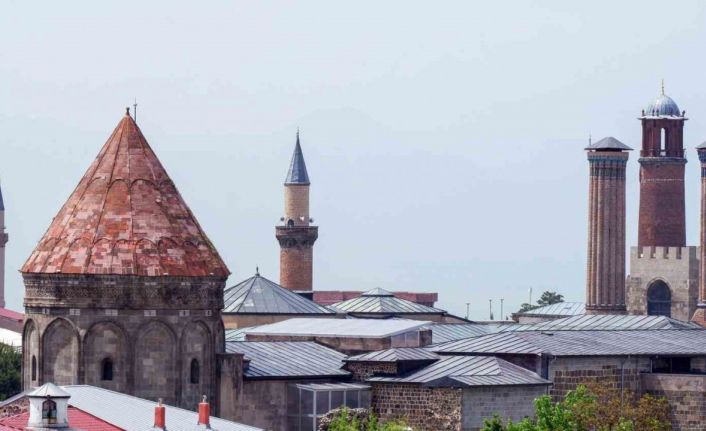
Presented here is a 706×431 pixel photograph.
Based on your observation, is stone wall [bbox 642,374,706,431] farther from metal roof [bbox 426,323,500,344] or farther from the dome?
the dome

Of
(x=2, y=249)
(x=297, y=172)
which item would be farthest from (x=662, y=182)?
(x=2, y=249)

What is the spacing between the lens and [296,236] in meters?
102

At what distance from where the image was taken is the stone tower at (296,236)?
333 ft

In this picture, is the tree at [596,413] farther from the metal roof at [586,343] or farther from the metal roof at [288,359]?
the metal roof at [288,359]

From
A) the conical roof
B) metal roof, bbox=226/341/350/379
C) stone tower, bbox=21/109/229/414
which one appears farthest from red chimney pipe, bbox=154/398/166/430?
metal roof, bbox=226/341/350/379

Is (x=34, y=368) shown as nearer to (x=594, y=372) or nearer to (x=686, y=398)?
(x=594, y=372)

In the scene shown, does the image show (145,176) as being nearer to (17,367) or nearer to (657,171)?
(17,367)

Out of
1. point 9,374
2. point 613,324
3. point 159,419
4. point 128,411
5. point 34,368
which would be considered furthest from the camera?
point 613,324

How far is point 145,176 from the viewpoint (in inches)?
2243

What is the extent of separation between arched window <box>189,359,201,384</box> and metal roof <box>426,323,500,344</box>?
1198cm

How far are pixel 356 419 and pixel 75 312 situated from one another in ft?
21.6

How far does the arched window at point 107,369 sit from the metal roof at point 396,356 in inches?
250

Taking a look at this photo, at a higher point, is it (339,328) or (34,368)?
(339,328)

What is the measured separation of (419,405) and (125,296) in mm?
6967
